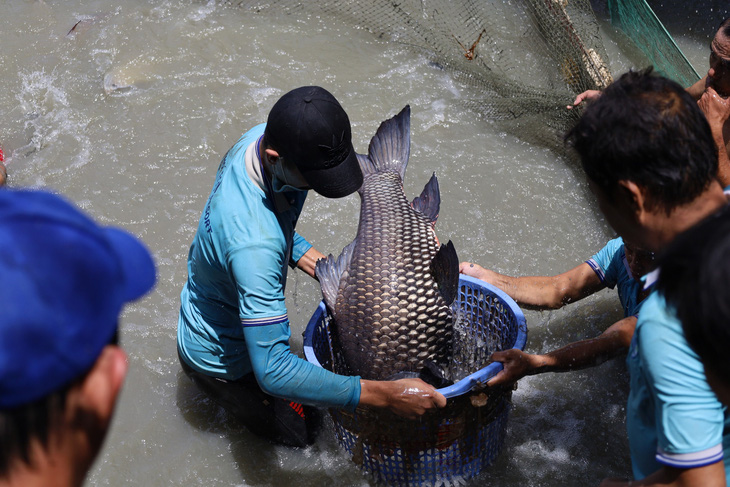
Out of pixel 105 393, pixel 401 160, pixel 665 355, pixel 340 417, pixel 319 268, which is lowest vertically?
pixel 340 417

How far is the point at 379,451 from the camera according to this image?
2.96 m

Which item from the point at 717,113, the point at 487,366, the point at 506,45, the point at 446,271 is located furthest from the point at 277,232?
the point at 506,45

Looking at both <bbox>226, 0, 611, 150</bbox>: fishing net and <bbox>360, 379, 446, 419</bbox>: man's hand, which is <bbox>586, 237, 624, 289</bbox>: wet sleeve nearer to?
<bbox>360, 379, 446, 419</bbox>: man's hand

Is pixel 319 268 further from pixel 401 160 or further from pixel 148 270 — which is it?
pixel 148 270

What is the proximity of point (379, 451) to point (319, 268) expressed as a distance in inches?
36.3

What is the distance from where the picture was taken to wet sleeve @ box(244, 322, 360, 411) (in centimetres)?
246

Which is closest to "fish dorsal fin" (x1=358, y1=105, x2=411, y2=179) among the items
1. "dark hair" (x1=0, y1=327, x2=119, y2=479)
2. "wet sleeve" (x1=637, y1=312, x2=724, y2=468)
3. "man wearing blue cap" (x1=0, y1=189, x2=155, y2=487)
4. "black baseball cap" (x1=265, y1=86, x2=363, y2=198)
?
"black baseball cap" (x1=265, y1=86, x2=363, y2=198)

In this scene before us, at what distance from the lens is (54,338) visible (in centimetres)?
89

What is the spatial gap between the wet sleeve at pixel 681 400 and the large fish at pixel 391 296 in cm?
139

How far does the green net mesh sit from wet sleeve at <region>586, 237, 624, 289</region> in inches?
80.8

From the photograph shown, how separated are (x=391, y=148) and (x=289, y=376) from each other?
5.78 feet

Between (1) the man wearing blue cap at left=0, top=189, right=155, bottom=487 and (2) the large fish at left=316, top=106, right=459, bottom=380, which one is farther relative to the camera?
(2) the large fish at left=316, top=106, right=459, bottom=380

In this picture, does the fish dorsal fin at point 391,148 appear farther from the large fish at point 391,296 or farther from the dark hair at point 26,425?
the dark hair at point 26,425

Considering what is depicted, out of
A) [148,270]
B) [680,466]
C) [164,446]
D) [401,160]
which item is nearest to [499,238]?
[401,160]
